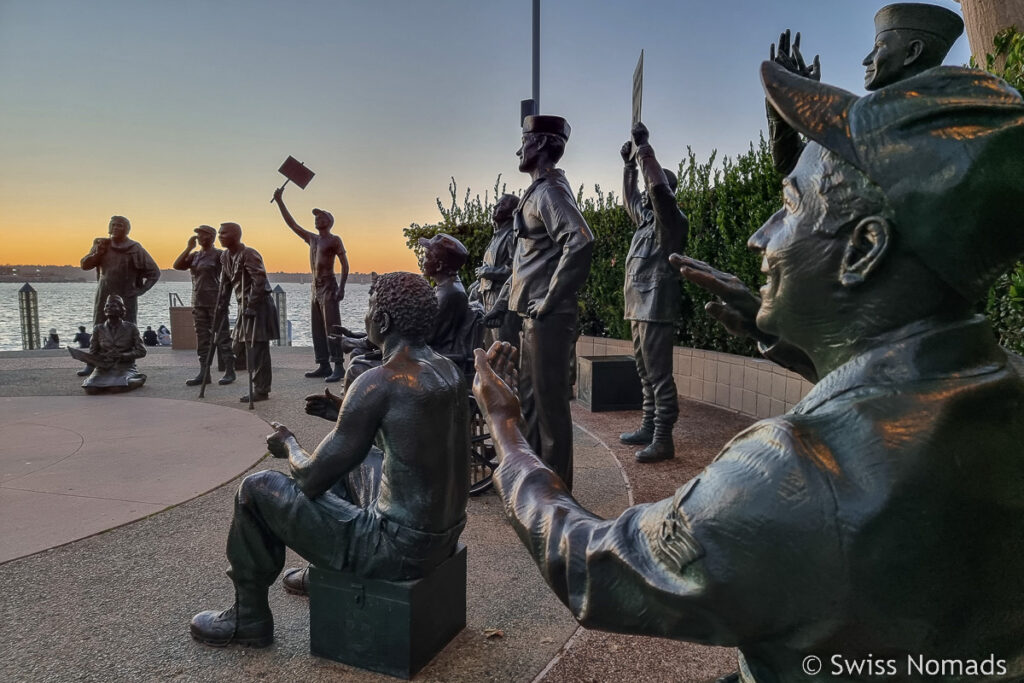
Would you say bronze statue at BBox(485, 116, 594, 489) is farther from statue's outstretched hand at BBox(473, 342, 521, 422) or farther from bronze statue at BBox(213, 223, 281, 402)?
bronze statue at BBox(213, 223, 281, 402)

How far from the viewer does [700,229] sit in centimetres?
889

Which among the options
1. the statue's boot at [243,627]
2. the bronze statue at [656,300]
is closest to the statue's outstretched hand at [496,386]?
the statue's boot at [243,627]

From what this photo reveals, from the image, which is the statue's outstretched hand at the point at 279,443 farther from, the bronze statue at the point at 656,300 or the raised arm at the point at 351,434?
the bronze statue at the point at 656,300

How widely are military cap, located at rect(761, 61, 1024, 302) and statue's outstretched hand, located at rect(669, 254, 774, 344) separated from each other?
1.43 ft

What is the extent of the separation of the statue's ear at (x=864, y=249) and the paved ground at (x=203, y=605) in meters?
2.42

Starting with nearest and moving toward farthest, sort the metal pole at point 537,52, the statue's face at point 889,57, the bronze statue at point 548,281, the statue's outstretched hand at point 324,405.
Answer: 1. the statue's face at point 889,57
2. the statue's outstretched hand at point 324,405
3. the bronze statue at point 548,281
4. the metal pole at point 537,52

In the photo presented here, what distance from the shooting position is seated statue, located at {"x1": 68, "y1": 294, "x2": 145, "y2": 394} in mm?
9500

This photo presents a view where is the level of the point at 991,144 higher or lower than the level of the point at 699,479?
higher

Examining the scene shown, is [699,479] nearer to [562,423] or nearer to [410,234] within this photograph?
[562,423]

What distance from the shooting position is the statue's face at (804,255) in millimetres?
874

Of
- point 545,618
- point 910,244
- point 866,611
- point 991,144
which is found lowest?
point 545,618

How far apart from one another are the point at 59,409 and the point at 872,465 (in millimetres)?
9649

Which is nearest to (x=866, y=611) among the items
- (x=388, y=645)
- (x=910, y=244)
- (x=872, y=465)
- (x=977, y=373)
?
(x=872, y=465)

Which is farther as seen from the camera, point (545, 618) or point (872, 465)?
point (545, 618)
